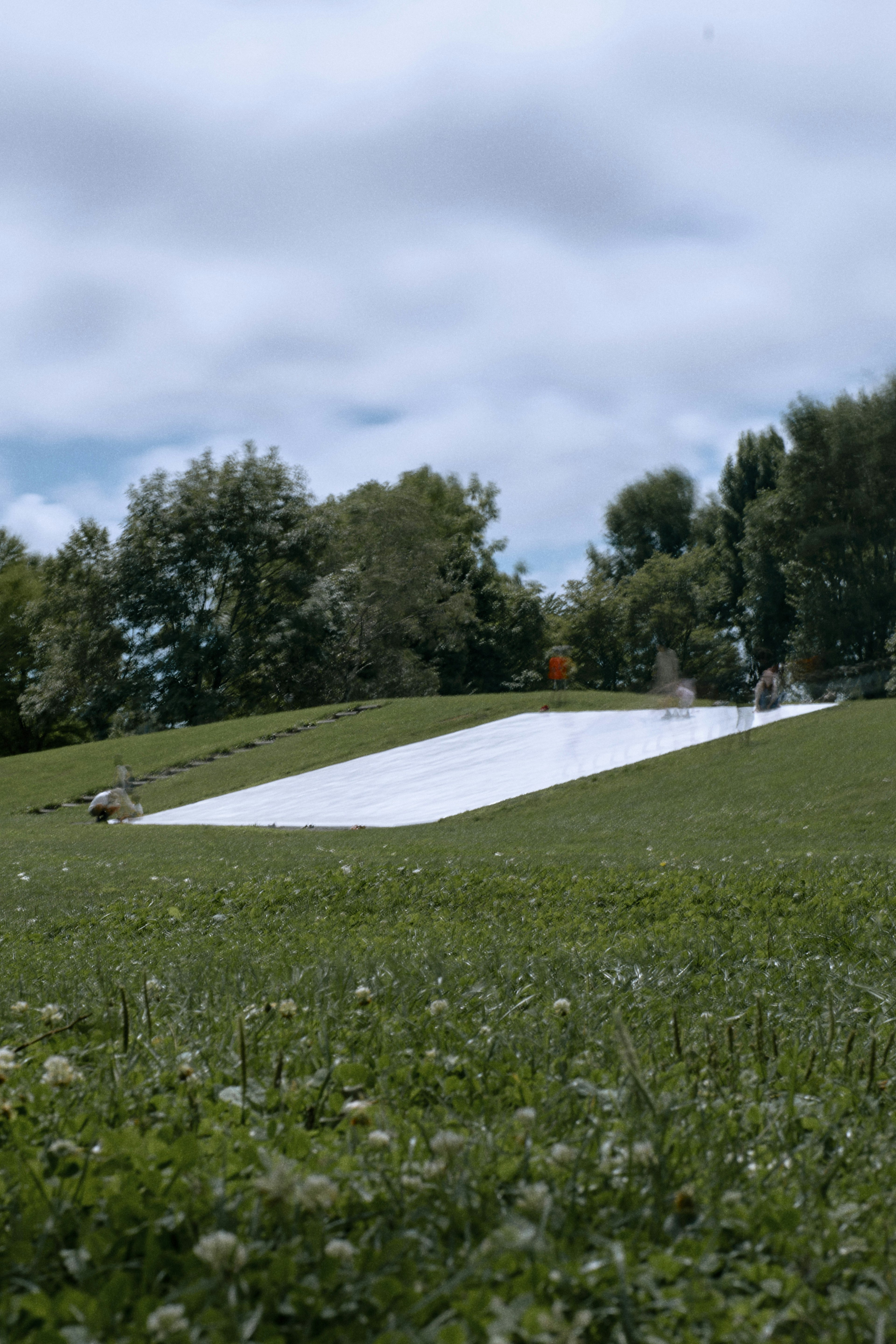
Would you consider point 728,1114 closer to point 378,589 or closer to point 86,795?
point 86,795

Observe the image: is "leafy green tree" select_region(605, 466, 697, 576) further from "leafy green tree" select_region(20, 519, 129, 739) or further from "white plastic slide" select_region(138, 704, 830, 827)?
"white plastic slide" select_region(138, 704, 830, 827)

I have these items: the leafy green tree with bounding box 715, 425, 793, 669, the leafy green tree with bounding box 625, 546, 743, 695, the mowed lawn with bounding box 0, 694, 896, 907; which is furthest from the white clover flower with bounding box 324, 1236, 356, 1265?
the leafy green tree with bounding box 625, 546, 743, 695

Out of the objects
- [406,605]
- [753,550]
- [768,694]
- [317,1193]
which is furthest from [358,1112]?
[753,550]

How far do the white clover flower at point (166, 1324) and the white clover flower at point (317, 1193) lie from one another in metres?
0.26

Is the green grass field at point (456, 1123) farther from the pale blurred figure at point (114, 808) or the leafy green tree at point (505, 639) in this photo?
the leafy green tree at point (505, 639)

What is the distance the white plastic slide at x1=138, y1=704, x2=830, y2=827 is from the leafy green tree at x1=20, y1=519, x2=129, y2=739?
18.6m

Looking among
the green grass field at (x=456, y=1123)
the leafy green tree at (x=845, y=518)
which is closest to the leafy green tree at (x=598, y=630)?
the leafy green tree at (x=845, y=518)

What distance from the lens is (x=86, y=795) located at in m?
20.5

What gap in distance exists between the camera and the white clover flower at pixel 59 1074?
207 cm

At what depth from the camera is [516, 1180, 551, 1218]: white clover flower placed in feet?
5.12

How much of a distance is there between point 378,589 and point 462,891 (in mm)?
33416

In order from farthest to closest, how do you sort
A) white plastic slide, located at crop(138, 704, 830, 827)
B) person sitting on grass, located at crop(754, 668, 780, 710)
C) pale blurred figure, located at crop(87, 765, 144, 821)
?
person sitting on grass, located at crop(754, 668, 780, 710) → pale blurred figure, located at crop(87, 765, 144, 821) → white plastic slide, located at crop(138, 704, 830, 827)

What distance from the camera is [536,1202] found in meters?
1.56

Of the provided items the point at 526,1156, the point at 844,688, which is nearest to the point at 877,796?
the point at 844,688
